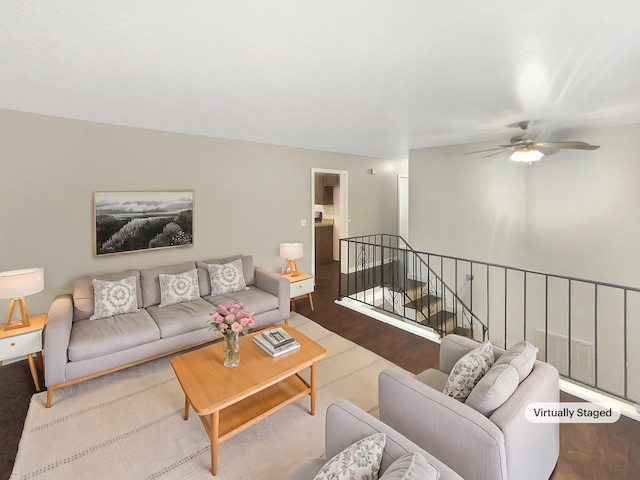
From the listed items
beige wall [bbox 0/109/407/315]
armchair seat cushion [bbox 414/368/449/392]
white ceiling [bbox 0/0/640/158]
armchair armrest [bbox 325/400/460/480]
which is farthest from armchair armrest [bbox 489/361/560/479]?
beige wall [bbox 0/109/407/315]

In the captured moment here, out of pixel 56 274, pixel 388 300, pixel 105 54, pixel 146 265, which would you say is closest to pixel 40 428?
pixel 56 274

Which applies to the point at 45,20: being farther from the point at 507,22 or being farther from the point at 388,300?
the point at 388,300

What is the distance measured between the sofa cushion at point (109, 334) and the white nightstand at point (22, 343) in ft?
0.90

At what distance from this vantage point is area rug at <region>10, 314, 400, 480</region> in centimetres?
191

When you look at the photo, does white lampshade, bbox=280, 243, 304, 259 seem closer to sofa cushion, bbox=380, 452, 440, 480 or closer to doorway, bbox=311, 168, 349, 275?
doorway, bbox=311, 168, 349, 275

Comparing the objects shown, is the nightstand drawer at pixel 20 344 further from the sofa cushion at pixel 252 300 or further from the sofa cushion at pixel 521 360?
the sofa cushion at pixel 521 360

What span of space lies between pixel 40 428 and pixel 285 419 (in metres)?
1.76

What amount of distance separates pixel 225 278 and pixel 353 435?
289 centimetres

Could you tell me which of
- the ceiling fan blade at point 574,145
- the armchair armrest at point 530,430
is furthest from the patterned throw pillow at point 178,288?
Answer: the ceiling fan blade at point 574,145

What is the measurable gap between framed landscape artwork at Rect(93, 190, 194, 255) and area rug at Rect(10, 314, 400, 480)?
1.50m

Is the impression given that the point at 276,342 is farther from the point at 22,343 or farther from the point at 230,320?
the point at 22,343

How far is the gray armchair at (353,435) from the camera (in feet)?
3.91

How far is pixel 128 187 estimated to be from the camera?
12.0 feet

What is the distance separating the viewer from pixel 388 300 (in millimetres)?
5723
